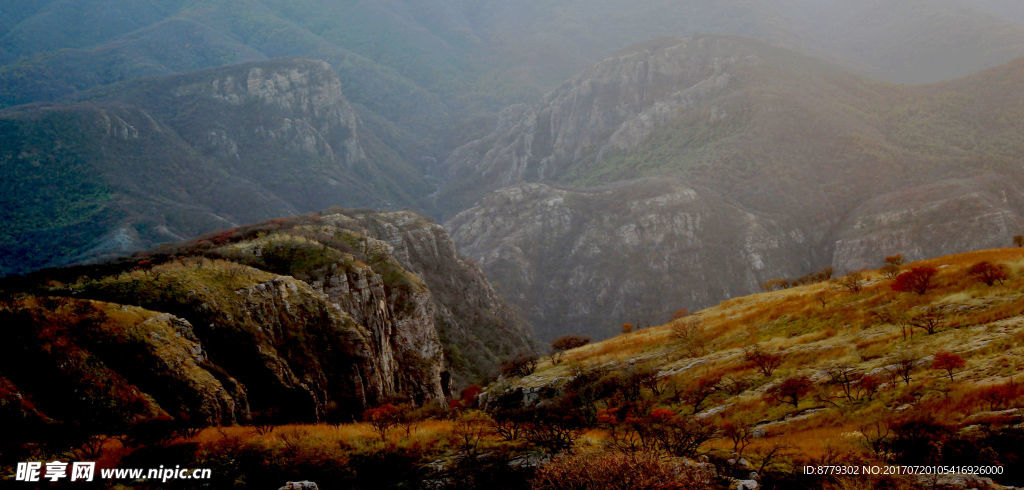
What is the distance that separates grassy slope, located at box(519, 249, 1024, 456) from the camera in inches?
558

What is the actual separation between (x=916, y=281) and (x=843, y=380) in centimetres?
1111

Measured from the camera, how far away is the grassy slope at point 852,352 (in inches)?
558

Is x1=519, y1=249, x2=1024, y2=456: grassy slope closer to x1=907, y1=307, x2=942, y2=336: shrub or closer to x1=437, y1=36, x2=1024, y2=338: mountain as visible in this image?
x1=907, y1=307, x2=942, y2=336: shrub

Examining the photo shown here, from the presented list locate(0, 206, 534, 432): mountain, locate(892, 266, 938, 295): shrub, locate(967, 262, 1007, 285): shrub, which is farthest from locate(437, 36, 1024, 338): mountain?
locate(967, 262, 1007, 285): shrub

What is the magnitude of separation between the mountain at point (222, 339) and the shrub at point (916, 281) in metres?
32.1

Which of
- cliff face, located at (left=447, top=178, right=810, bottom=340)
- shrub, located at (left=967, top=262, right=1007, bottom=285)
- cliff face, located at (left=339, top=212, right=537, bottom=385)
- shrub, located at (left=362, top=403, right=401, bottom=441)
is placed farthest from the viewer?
cliff face, located at (left=447, top=178, right=810, bottom=340)

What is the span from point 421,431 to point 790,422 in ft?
41.2

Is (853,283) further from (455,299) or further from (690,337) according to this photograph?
(455,299)

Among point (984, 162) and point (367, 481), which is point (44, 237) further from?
point (984, 162)

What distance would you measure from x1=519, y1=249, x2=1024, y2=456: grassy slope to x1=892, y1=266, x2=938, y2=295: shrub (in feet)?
1.29

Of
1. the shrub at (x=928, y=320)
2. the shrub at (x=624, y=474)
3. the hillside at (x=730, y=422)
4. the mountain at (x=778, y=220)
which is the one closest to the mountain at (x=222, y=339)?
the hillside at (x=730, y=422)

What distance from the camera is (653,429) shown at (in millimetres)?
16359

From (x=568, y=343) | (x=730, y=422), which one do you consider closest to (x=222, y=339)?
(x=730, y=422)

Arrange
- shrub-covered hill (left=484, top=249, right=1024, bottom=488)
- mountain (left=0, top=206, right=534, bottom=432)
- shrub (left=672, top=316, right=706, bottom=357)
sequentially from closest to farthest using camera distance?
shrub-covered hill (left=484, top=249, right=1024, bottom=488), mountain (left=0, top=206, right=534, bottom=432), shrub (left=672, top=316, right=706, bottom=357)
